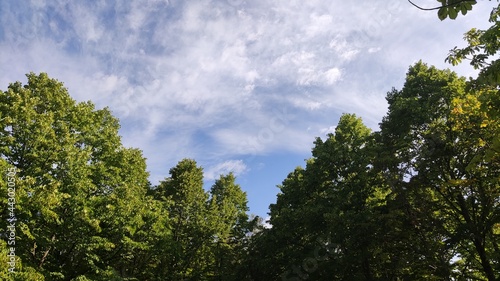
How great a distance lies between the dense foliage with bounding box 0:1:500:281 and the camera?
44.9 feet

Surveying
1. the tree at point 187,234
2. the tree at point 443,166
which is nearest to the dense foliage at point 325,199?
the tree at point 443,166

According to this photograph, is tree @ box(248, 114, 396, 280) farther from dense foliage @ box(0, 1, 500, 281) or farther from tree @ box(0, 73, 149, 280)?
tree @ box(0, 73, 149, 280)

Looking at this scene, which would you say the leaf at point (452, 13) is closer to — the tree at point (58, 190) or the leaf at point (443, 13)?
the leaf at point (443, 13)

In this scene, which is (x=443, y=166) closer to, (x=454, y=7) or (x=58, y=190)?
(x=454, y=7)

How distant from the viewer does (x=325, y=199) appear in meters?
19.7

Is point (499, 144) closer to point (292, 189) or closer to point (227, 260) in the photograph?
point (292, 189)

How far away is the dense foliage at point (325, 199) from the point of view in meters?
13.7

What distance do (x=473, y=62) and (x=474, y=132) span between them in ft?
23.9

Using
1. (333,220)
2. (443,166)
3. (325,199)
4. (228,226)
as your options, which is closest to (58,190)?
(333,220)

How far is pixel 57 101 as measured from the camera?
17422 mm

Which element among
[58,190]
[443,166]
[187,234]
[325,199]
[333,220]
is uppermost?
[443,166]

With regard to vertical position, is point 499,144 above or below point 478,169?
below

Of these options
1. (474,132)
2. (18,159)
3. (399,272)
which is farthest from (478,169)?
(18,159)

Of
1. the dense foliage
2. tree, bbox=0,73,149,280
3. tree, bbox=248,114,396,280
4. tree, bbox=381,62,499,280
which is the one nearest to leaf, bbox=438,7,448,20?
the dense foliage
